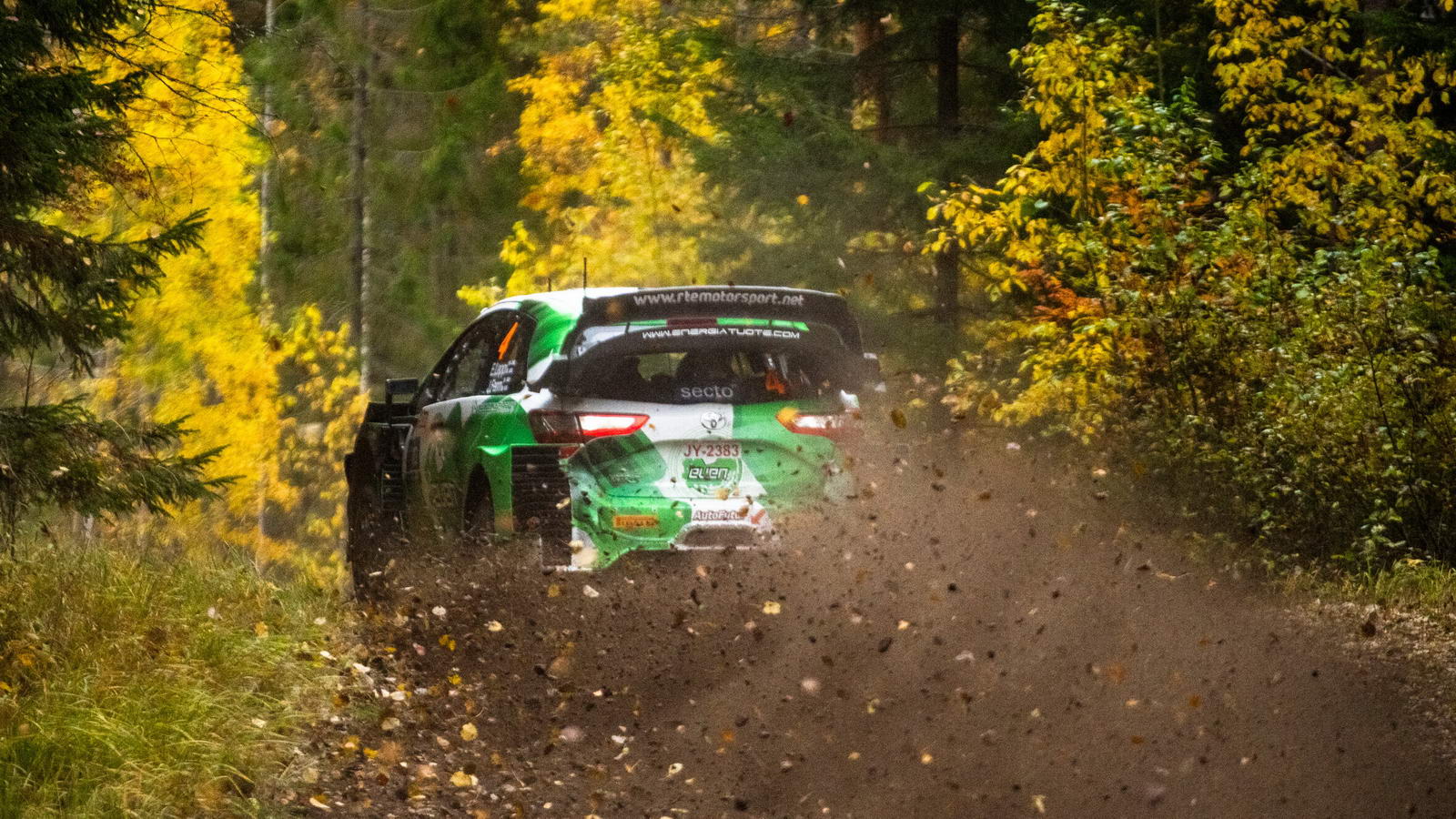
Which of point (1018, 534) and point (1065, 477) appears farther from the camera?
point (1065, 477)

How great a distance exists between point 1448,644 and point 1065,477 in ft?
14.3

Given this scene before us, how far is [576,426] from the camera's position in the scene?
27.1 feet

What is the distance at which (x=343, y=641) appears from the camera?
8812mm

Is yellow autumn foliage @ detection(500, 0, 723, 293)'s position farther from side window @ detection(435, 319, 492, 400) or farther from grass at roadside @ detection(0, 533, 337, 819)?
grass at roadside @ detection(0, 533, 337, 819)

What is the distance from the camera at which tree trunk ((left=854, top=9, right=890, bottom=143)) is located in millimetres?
19109

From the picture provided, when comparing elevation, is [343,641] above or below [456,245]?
below

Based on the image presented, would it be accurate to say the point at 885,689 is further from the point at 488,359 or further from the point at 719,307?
the point at 488,359

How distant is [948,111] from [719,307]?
11336mm

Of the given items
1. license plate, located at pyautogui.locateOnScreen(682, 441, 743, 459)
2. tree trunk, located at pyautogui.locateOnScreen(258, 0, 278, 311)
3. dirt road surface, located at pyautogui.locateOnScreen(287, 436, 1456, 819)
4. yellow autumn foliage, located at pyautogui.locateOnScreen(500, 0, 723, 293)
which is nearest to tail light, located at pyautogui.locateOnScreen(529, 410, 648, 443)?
license plate, located at pyautogui.locateOnScreen(682, 441, 743, 459)

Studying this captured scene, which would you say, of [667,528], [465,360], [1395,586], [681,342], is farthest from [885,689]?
[465,360]

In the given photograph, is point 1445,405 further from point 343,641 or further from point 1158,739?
point 343,641

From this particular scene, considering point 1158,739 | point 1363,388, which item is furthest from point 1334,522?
point 1158,739

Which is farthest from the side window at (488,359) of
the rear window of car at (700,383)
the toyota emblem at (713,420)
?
the toyota emblem at (713,420)

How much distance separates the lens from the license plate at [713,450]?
835 cm
